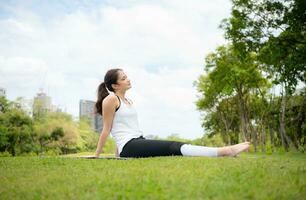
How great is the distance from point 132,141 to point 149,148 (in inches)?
13.1

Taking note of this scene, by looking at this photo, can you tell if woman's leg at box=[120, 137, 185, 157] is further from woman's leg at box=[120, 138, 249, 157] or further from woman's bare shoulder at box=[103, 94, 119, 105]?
woman's bare shoulder at box=[103, 94, 119, 105]

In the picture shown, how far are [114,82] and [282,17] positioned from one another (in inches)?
435

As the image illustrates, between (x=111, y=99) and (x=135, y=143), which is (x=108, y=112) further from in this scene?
(x=135, y=143)

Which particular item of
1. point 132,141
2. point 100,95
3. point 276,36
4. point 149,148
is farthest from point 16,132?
point 149,148

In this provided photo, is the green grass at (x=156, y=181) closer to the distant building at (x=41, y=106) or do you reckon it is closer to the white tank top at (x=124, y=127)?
the white tank top at (x=124, y=127)

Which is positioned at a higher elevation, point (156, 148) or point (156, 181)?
point (156, 148)

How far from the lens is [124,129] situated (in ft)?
21.8

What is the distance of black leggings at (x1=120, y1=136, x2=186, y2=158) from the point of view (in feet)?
21.0

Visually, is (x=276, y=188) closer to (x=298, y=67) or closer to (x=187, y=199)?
(x=187, y=199)

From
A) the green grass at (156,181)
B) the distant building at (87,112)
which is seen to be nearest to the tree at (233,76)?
the green grass at (156,181)

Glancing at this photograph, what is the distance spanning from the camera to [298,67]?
1415 cm

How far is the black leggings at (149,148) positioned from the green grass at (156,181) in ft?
2.82

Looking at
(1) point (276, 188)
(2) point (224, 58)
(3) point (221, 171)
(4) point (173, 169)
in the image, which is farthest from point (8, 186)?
(2) point (224, 58)

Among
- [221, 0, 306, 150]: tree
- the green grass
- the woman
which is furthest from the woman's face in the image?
[221, 0, 306, 150]: tree
